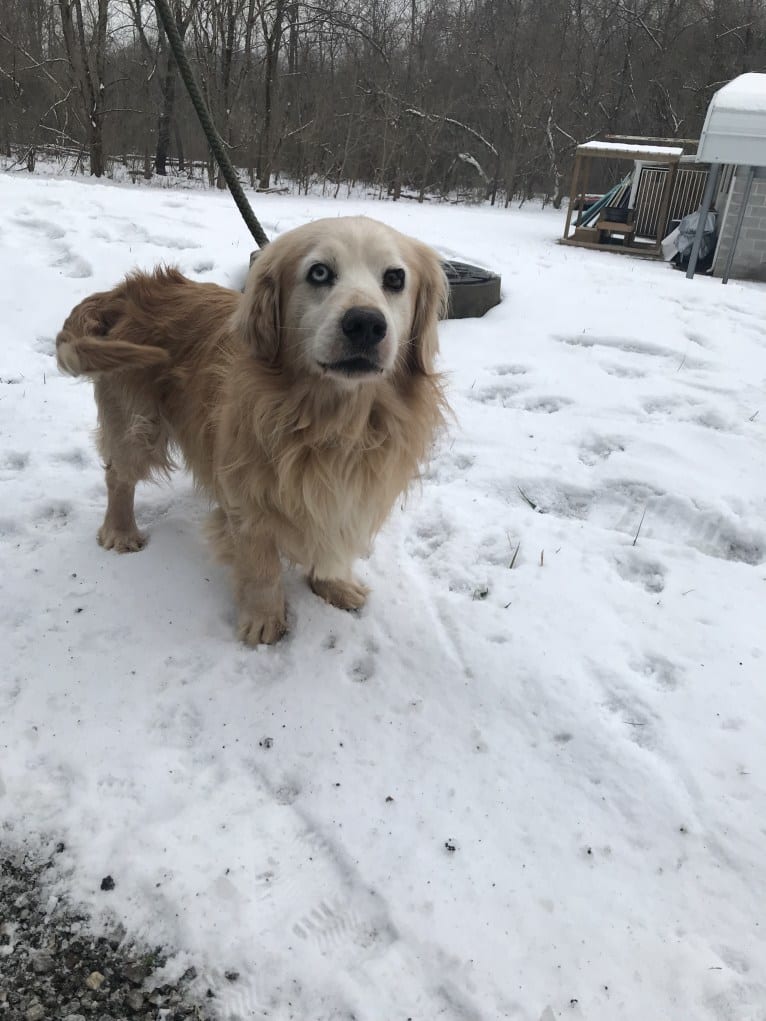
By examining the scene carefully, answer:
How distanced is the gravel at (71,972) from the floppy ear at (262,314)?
1.53m

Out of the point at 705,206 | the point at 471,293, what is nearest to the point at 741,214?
the point at 705,206

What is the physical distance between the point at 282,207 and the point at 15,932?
1002 centimetres

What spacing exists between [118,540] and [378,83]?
658 inches

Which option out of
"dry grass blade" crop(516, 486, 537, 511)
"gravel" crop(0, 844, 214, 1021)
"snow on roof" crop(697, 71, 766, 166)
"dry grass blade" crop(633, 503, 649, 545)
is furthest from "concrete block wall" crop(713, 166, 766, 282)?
"gravel" crop(0, 844, 214, 1021)

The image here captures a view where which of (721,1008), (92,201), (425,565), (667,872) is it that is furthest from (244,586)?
(92,201)

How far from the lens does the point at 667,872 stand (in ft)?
5.22

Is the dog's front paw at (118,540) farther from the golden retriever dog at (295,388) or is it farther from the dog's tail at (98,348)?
the dog's tail at (98,348)

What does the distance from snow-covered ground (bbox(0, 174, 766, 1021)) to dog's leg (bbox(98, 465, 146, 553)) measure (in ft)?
0.36

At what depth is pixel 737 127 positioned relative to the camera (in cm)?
743

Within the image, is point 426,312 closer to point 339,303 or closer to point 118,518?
point 339,303

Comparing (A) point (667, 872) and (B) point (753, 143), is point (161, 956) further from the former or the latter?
(B) point (753, 143)

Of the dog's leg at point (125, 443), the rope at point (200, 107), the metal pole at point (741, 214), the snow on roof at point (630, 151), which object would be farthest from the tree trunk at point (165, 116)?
the dog's leg at point (125, 443)

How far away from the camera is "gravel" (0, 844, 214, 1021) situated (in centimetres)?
132

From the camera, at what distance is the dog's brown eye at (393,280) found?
6.53 feet
